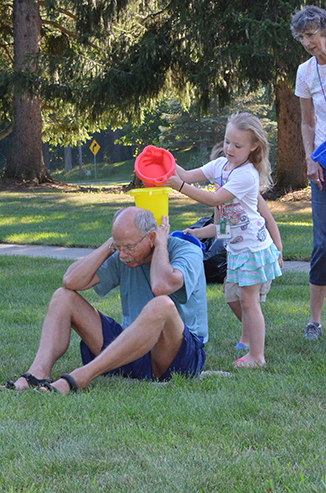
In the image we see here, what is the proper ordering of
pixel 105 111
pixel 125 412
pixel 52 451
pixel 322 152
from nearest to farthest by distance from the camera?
pixel 52 451
pixel 125 412
pixel 322 152
pixel 105 111

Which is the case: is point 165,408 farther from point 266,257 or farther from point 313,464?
point 266,257

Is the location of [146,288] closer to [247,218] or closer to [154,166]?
[154,166]

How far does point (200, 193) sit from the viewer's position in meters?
3.86

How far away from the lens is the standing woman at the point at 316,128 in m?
4.33

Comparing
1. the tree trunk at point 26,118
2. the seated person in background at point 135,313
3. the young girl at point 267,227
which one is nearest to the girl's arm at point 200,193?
the seated person in background at point 135,313

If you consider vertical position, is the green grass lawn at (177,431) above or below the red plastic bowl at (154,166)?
below

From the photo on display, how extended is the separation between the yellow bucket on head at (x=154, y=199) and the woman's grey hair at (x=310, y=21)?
161 centimetres

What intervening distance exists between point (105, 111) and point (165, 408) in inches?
581

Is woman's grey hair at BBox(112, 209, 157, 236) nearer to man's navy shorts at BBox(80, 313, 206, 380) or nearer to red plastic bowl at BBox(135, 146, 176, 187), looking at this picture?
red plastic bowl at BBox(135, 146, 176, 187)

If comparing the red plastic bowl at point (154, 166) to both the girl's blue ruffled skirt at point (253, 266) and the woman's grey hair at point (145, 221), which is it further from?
the girl's blue ruffled skirt at point (253, 266)

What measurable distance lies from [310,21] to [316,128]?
0.83 meters

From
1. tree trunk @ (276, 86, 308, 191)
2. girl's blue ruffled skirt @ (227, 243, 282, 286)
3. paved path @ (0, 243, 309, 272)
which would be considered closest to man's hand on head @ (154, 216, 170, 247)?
girl's blue ruffled skirt @ (227, 243, 282, 286)

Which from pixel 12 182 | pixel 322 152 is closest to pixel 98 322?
pixel 322 152

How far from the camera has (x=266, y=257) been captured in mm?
4133
